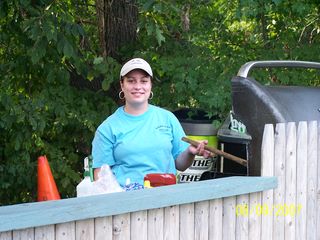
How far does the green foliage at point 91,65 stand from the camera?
6.37m

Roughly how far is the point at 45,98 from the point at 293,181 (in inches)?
117

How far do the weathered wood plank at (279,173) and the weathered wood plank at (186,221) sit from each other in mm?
678

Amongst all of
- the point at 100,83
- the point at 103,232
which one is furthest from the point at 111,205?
the point at 100,83

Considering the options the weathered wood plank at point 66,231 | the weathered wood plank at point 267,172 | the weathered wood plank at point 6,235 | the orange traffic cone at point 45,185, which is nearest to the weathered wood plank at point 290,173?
the weathered wood plank at point 267,172

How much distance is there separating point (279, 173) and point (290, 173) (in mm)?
114

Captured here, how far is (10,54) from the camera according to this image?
23.3 feet

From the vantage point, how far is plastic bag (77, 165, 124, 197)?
3.92m

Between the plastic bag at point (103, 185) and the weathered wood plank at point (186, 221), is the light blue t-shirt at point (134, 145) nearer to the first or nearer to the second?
the plastic bag at point (103, 185)

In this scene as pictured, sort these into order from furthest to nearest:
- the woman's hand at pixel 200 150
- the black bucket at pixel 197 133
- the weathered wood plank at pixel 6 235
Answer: the black bucket at pixel 197 133
the woman's hand at pixel 200 150
the weathered wood plank at pixel 6 235

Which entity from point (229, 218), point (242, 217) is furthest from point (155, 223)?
point (242, 217)

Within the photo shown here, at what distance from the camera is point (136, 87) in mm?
4297

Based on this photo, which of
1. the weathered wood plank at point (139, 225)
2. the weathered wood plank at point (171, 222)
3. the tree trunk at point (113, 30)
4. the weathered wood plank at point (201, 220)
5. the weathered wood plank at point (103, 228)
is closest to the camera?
the weathered wood plank at point (103, 228)

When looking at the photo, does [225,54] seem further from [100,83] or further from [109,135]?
[109,135]
